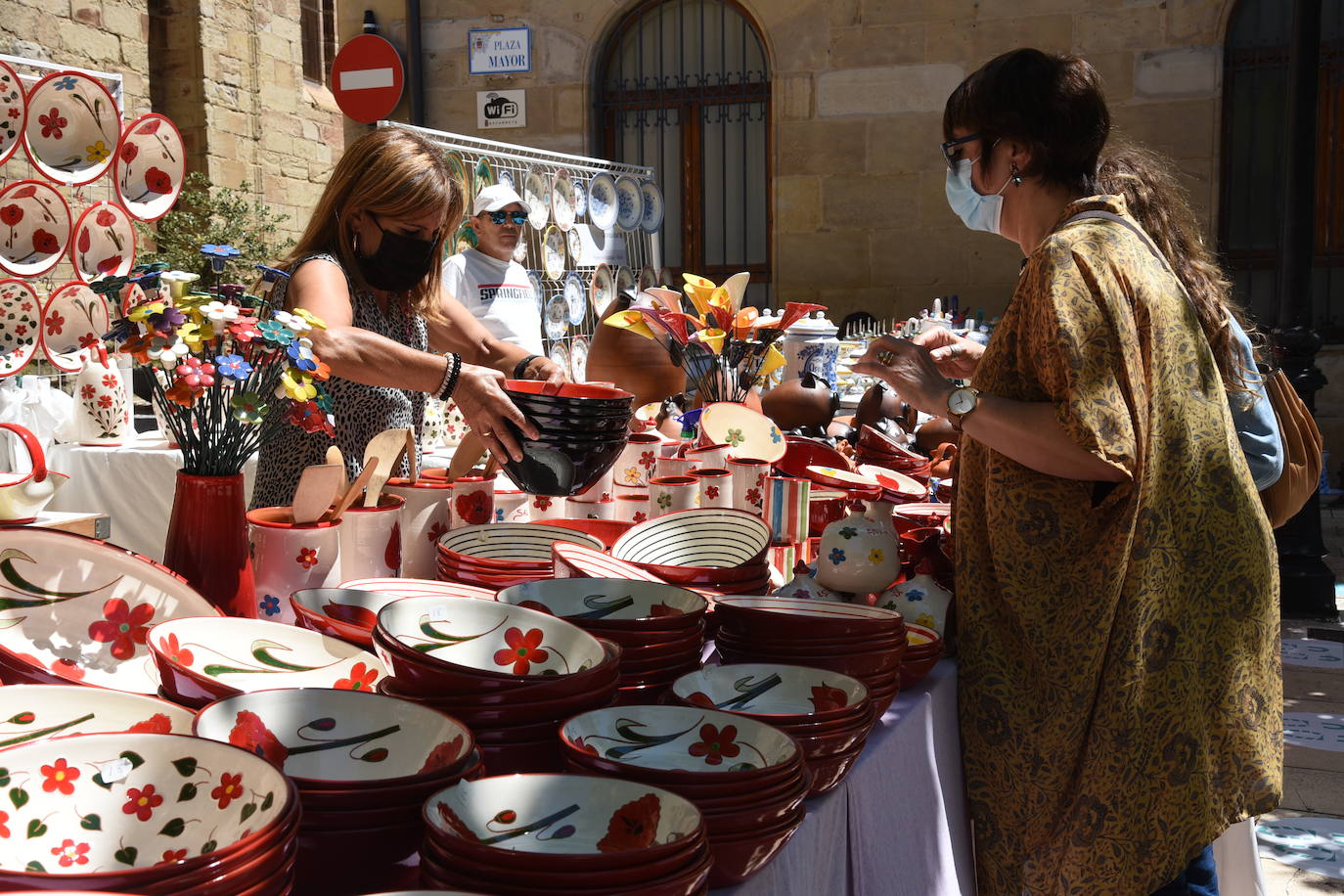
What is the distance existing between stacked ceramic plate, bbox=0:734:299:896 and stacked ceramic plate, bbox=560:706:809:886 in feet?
0.92

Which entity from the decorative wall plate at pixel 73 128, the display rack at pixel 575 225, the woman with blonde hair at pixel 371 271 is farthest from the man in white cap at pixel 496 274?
the woman with blonde hair at pixel 371 271

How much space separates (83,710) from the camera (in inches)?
42.0

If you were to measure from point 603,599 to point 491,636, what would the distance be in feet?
0.71

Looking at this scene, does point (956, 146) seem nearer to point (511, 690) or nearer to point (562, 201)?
point (511, 690)

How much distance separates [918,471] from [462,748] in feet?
6.92

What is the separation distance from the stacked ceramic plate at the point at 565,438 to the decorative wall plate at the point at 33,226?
3919mm

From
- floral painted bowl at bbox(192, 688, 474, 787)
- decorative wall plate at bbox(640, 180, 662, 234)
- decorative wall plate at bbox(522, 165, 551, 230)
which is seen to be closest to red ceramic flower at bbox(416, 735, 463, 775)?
floral painted bowl at bbox(192, 688, 474, 787)

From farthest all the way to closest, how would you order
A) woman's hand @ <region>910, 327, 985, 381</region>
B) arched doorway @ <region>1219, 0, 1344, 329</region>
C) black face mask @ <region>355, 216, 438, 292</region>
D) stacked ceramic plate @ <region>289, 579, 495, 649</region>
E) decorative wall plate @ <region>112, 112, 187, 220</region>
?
1. arched doorway @ <region>1219, 0, 1344, 329</region>
2. decorative wall plate @ <region>112, 112, 187, 220</region>
3. black face mask @ <region>355, 216, 438, 292</region>
4. woman's hand @ <region>910, 327, 985, 381</region>
5. stacked ceramic plate @ <region>289, 579, 495, 649</region>

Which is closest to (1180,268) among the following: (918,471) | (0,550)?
(918,471)

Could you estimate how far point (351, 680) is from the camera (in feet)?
4.31

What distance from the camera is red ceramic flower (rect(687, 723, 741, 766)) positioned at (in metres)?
1.13

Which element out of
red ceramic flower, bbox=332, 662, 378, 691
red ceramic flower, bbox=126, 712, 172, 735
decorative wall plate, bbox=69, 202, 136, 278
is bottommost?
A: red ceramic flower, bbox=332, 662, 378, 691

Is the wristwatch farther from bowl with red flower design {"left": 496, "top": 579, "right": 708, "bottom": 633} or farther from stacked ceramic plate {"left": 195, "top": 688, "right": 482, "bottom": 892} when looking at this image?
stacked ceramic plate {"left": 195, "top": 688, "right": 482, "bottom": 892}

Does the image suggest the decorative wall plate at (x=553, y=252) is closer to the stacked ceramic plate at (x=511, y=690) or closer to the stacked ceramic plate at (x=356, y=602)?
the stacked ceramic plate at (x=356, y=602)
